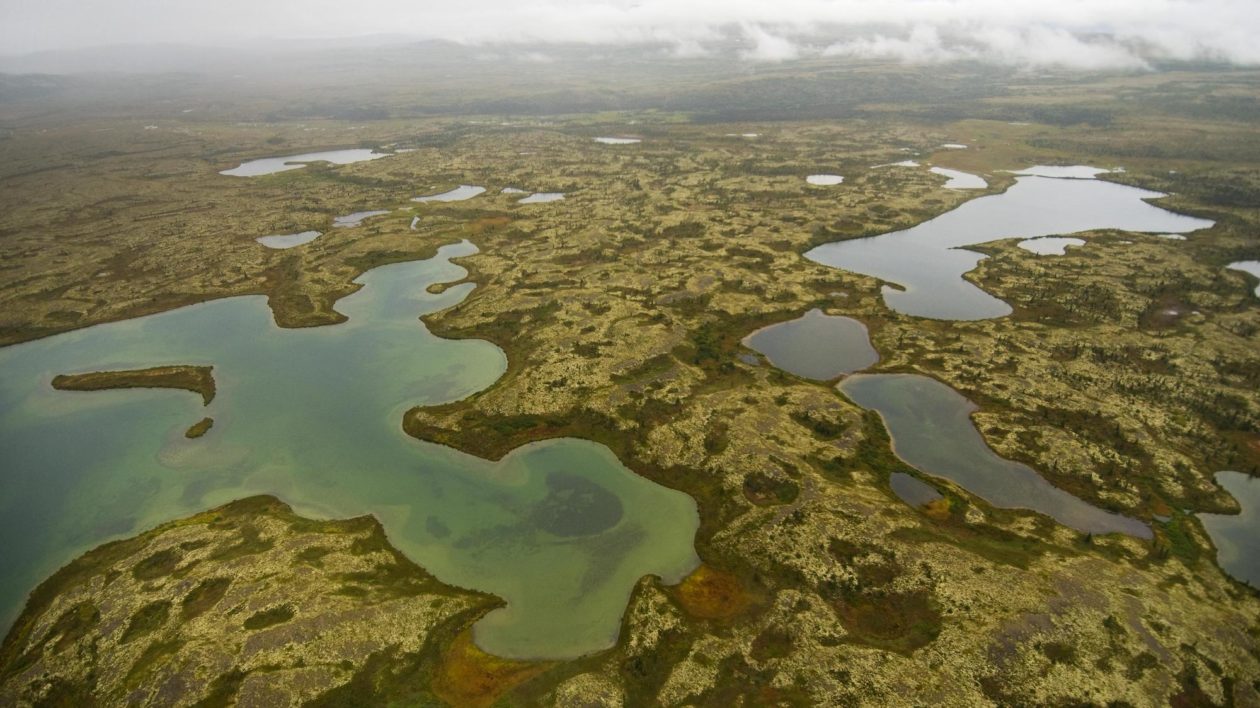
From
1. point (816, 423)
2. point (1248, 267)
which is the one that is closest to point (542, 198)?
point (816, 423)

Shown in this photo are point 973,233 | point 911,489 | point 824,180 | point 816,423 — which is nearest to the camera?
point 911,489

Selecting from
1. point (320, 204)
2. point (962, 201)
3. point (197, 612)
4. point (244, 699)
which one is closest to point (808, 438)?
point (244, 699)

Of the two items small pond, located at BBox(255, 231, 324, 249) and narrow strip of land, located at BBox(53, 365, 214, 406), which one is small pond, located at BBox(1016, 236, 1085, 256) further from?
small pond, located at BBox(255, 231, 324, 249)

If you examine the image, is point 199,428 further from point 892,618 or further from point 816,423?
point 892,618

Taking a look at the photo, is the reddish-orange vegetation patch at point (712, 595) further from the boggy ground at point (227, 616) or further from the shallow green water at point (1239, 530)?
the shallow green water at point (1239, 530)

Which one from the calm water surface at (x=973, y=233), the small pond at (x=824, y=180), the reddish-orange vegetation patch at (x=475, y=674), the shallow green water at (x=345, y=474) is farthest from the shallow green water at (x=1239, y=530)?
the small pond at (x=824, y=180)

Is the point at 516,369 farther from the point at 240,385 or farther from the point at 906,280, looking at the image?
the point at 906,280

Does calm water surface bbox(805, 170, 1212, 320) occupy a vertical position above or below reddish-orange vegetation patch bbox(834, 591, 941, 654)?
above

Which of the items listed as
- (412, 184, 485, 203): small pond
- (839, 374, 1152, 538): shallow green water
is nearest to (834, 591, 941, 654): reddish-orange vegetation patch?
(839, 374, 1152, 538): shallow green water
